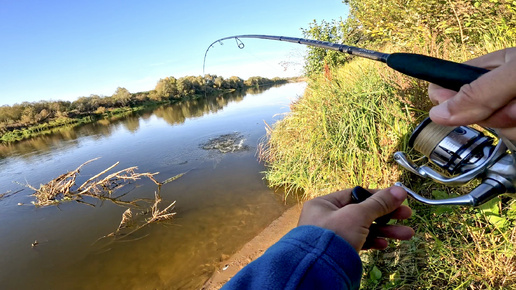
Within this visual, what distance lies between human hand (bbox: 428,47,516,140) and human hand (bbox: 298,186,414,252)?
16.4 inches

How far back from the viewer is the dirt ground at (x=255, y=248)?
4.11m

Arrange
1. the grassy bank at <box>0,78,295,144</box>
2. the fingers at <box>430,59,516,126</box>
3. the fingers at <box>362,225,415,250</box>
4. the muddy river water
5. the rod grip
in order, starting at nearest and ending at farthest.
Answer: the fingers at <box>430,59,516,126</box>, the rod grip, the fingers at <box>362,225,415,250</box>, the muddy river water, the grassy bank at <box>0,78,295,144</box>

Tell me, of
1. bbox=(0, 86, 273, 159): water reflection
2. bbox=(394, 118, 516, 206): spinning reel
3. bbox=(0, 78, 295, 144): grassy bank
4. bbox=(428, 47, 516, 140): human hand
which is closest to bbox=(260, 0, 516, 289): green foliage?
bbox=(394, 118, 516, 206): spinning reel

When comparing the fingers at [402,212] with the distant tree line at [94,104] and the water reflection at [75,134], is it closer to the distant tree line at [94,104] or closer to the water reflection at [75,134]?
the distant tree line at [94,104]

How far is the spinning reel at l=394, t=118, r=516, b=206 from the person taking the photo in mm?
965

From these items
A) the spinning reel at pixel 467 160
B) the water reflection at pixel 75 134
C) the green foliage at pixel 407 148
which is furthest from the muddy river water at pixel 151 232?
the water reflection at pixel 75 134

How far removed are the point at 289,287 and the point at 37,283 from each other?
23.0ft

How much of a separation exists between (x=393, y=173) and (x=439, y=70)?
2865mm

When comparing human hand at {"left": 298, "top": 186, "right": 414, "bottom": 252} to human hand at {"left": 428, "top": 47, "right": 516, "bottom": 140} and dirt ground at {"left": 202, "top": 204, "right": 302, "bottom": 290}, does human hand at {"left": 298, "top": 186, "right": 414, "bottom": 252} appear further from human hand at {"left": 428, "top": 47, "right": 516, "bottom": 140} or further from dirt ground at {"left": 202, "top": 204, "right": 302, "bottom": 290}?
dirt ground at {"left": 202, "top": 204, "right": 302, "bottom": 290}

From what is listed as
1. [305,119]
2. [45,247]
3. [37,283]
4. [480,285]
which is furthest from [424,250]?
[45,247]

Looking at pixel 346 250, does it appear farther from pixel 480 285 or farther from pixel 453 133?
pixel 480 285

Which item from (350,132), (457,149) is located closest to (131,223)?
(350,132)

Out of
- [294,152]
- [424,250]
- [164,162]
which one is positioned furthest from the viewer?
[164,162]

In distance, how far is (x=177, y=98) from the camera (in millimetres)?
58094
